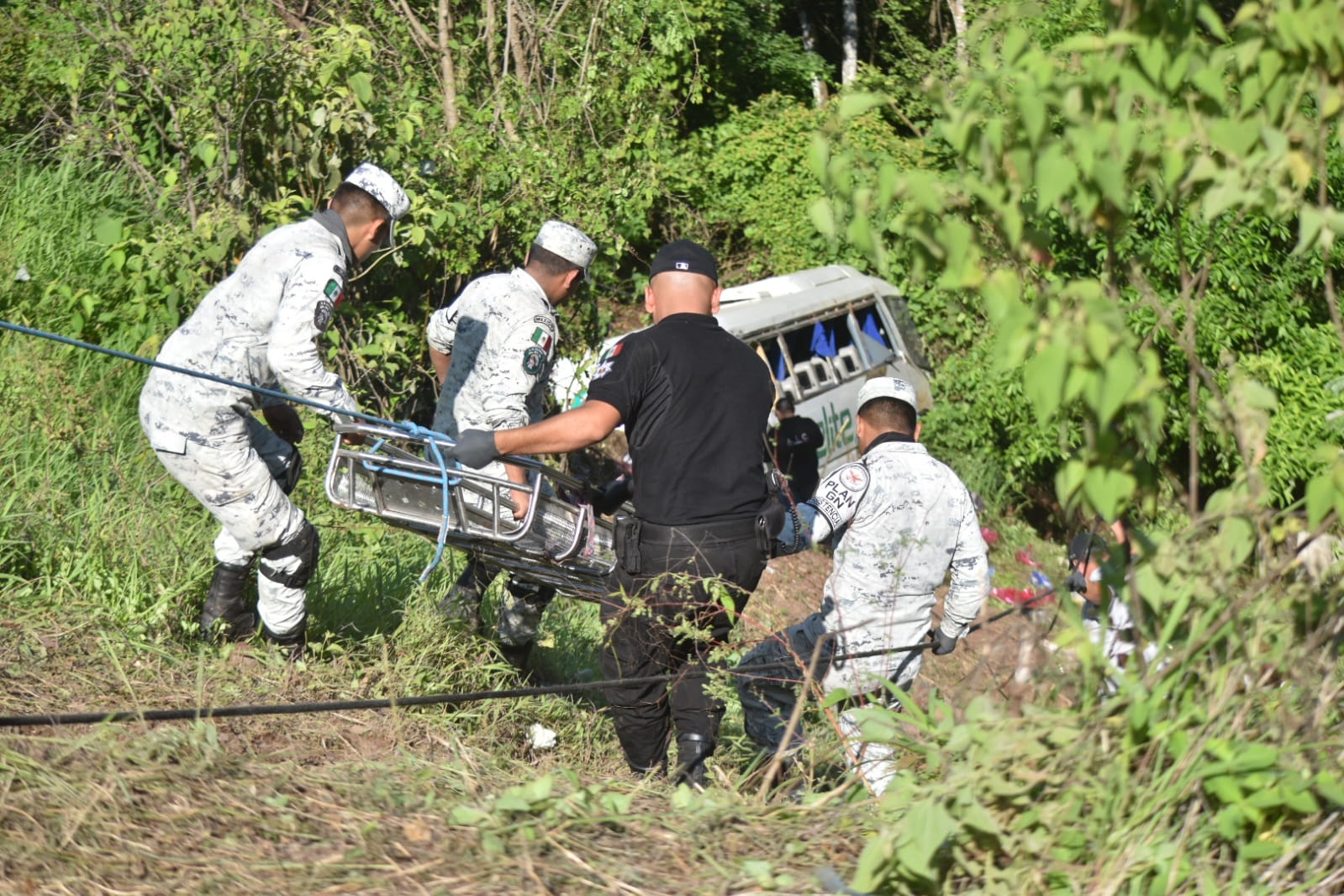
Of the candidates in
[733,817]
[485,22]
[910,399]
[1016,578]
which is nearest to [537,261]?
[910,399]

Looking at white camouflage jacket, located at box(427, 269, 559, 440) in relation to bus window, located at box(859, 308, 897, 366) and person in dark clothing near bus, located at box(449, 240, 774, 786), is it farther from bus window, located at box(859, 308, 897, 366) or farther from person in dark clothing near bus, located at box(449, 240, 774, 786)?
bus window, located at box(859, 308, 897, 366)

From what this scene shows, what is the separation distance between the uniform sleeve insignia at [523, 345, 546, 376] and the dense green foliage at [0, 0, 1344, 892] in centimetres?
117

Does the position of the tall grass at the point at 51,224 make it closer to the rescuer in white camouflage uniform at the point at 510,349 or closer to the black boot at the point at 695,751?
the rescuer in white camouflage uniform at the point at 510,349

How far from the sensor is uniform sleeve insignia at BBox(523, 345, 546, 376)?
5285mm

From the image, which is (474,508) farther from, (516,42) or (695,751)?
(516,42)

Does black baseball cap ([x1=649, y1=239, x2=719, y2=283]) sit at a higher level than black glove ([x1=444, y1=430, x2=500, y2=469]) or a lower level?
higher

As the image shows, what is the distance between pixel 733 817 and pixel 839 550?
1722 millimetres

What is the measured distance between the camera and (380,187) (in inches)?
196

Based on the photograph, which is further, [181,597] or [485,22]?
[485,22]

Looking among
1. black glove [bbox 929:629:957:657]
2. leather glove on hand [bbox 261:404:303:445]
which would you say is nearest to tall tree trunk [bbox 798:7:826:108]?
leather glove on hand [bbox 261:404:303:445]

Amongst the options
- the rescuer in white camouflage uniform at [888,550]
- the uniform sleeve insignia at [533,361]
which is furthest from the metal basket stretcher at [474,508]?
the rescuer in white camouflage uniform at [888,550]

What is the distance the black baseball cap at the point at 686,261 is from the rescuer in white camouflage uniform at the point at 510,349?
0.75 metres

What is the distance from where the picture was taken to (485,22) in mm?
9734

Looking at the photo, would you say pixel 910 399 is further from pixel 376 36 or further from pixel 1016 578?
pixel 1016 578
